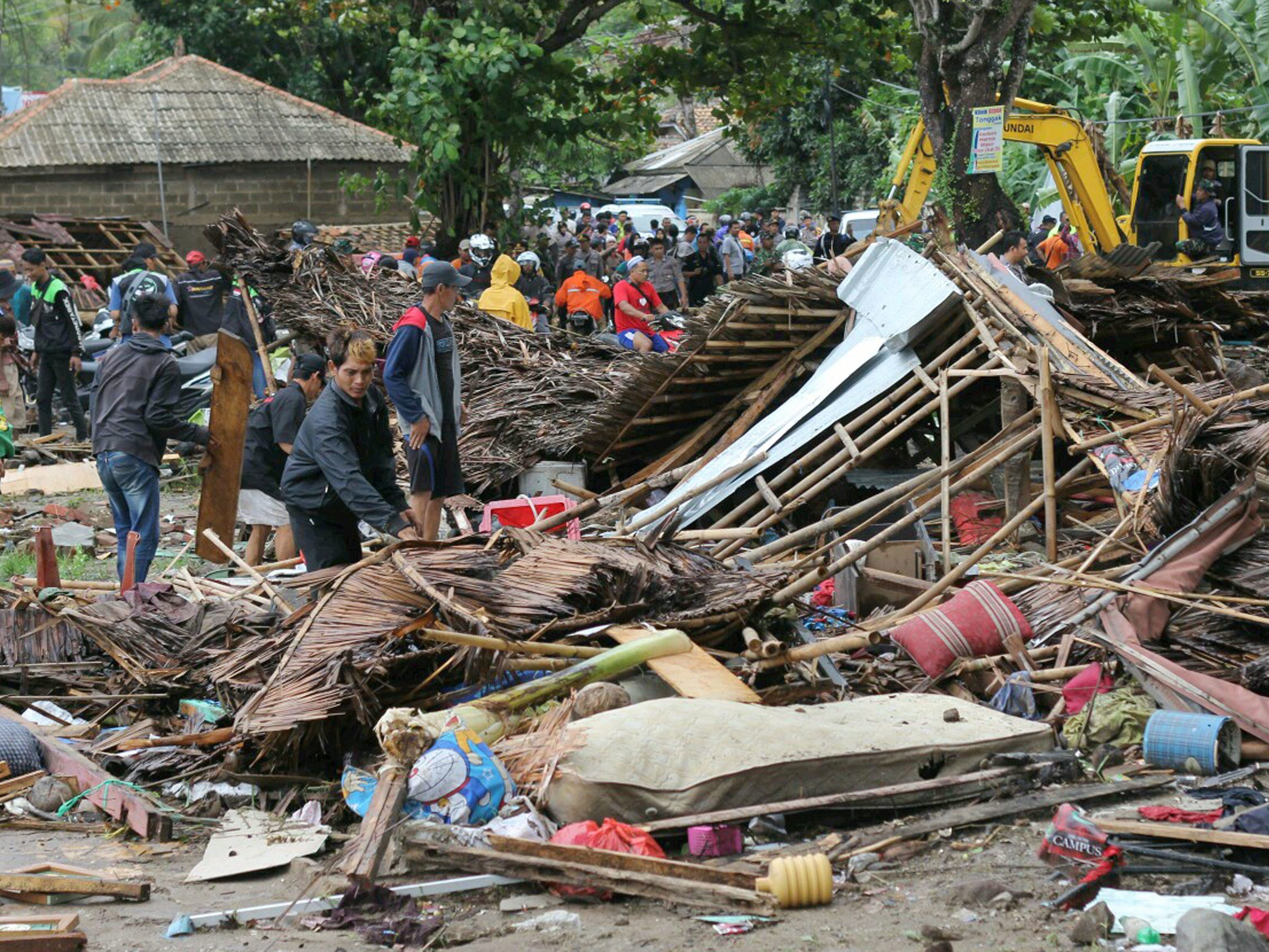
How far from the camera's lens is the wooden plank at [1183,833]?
4.50m

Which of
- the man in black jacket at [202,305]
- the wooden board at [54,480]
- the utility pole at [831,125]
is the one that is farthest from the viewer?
the utility pole at [831,125]

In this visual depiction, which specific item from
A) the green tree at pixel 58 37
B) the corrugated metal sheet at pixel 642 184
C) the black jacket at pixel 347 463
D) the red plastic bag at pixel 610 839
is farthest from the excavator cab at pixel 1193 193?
the corrugated metal sheet at pixel 642 184

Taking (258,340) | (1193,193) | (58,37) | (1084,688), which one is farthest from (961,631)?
(58,37)

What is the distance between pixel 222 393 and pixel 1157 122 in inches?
800

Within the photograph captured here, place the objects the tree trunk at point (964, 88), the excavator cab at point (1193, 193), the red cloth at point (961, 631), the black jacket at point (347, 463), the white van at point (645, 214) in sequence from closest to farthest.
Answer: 1. the red cloth at point (961, 631)
2. the black jacket at point (347, 463)
3. the tree trunk at point (964, 88)
4. the excavator cab at point (1193, 193)
5. the white van at point (645, 214)

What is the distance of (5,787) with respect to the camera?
5938 mm

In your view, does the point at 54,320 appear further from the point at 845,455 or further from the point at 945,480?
the point at 945,480

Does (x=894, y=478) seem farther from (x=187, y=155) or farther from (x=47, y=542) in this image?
(x=187, y=155)

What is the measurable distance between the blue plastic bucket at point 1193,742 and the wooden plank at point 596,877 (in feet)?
6.27

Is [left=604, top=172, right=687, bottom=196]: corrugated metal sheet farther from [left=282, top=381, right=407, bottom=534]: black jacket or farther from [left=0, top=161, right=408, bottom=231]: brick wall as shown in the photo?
[left=282, top=381, right=407, bottom=534]: black jacket

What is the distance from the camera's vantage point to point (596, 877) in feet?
14.9

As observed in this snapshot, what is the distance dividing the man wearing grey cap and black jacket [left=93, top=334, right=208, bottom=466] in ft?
4.03

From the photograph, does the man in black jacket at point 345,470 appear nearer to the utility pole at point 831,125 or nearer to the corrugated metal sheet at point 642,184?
the utility pole at point 831,125

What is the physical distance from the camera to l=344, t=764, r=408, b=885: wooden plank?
182 inches
